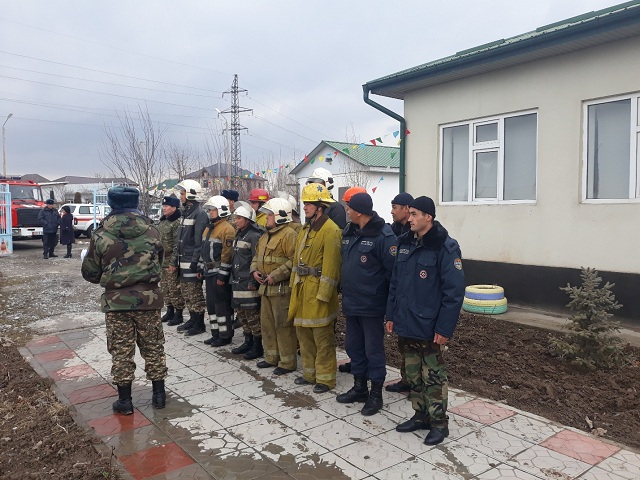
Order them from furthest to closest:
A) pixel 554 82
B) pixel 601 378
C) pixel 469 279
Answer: pixel 469 279
pixel 554 82
pixel 601 378

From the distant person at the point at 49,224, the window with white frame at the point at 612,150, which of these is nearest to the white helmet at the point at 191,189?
the window with white frame at the point at 612,150

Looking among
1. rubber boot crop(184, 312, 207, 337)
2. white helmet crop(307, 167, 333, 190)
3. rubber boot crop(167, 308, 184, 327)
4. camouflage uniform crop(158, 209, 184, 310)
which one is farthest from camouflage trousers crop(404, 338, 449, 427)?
rubber boot crop(167, 308, 184, 327)

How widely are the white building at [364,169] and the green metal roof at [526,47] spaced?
17.2m

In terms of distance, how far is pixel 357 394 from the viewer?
472cm

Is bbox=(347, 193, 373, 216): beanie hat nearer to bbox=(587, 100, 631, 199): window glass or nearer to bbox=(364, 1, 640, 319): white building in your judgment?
bbox=(364, 1, 640, 319): white building

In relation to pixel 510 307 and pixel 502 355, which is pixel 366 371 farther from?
pixel 510 307

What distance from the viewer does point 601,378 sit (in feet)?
16.2

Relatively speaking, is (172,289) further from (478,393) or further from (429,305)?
(429,305)

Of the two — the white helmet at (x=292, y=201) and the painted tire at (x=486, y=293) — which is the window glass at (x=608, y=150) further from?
the white helmet at (x=292, y=201)

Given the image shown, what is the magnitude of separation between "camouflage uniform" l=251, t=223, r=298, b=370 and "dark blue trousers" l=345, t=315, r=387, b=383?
850mm

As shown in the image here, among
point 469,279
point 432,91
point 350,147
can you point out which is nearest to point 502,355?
point 469,279

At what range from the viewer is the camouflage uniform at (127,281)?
443cm

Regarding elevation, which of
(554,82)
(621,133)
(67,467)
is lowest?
(67,467)

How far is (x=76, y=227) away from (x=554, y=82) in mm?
25380
